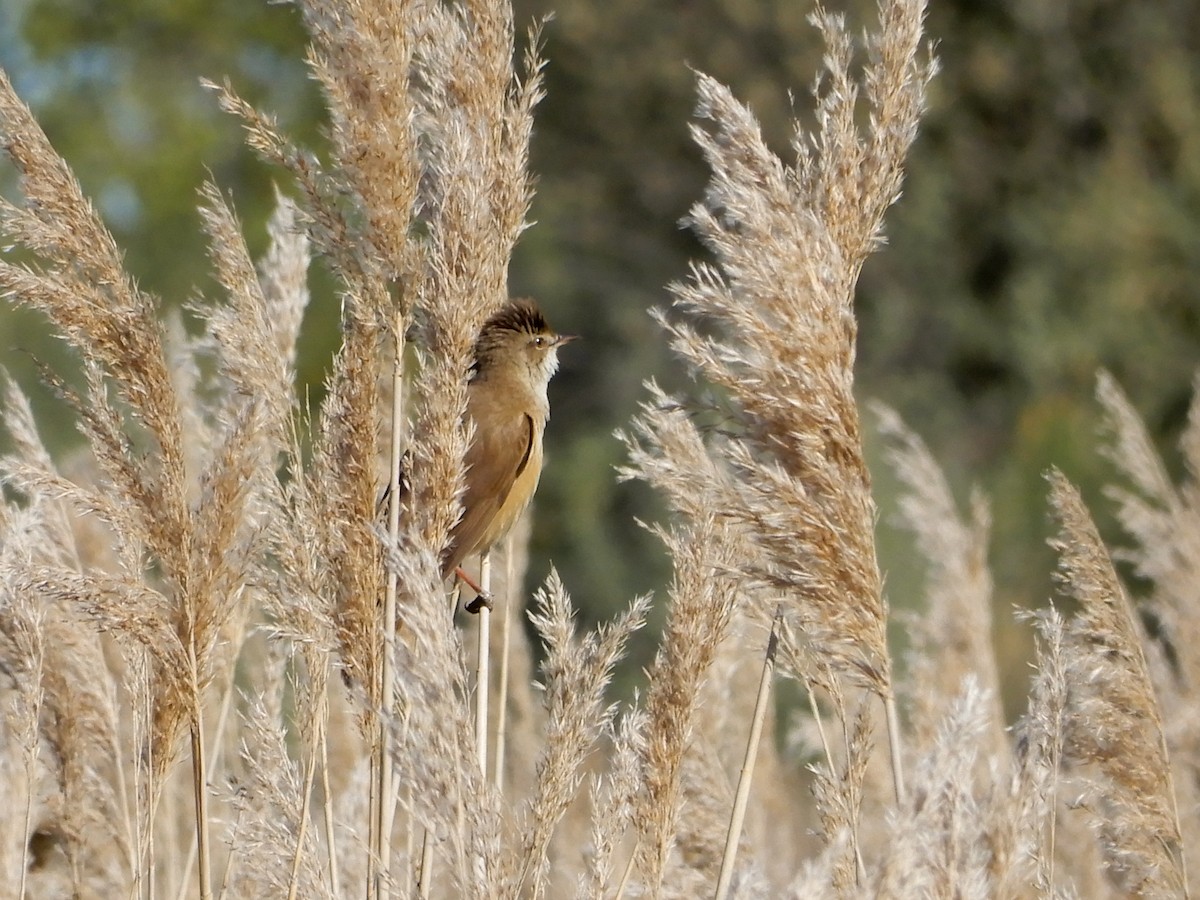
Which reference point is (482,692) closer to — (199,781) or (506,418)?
(199,781)

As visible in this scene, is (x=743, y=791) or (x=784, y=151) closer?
(x=743, y=791)

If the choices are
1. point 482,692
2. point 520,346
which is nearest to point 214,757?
point 482,692

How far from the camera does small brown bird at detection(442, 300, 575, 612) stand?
390 cm

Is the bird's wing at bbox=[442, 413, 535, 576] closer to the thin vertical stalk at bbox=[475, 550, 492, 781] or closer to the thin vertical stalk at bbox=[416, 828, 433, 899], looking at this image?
the thin vertical stalk at bbox=[475, 550, 492, 781]

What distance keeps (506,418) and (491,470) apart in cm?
17

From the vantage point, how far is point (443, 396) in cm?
208

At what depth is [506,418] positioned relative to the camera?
4199mm

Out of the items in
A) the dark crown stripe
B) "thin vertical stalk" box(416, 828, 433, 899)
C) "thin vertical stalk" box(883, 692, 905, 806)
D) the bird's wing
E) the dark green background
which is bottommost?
"thin vertical stalk" box(416, 828, 433, 899)

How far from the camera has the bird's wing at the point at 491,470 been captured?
3963 millimetres

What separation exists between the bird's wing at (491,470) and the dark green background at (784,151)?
1039 cm

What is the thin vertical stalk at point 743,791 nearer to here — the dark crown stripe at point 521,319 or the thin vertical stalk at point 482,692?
the thin vertical stalk at point 482,692

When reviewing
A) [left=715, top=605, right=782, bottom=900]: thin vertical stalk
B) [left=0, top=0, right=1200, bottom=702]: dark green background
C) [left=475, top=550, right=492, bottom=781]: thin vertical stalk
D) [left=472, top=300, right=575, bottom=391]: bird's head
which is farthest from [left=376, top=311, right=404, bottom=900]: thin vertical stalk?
[left=0, top=0, right=1200, bottom=702]: dark green background

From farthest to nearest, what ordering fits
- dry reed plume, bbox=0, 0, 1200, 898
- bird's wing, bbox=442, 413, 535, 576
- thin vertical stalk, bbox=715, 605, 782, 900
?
bird's wing, bbox=442, 413, 535, 576
thin vertical stalk, bbox=715, 605, 782, 900
dry reed plume, bbox=0, 0, 1200, 898

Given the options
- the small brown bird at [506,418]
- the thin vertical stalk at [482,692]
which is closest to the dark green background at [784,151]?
the small brown bird at [506,418]
